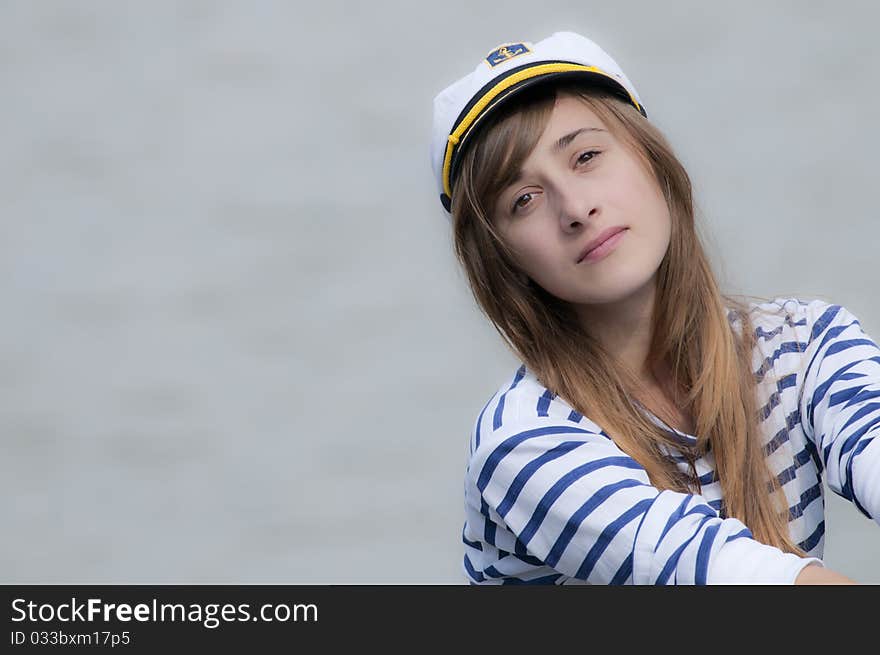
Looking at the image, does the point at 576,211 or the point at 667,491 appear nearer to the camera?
the point at 667,491

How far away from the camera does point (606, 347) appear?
117 centimetres

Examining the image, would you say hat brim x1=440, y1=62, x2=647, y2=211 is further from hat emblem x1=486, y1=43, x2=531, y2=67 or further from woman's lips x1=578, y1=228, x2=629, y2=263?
woman's lips x1=578, y1=228, x2=629, y2=263

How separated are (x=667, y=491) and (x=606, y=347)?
27 cm

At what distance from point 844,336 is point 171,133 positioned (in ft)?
5.13

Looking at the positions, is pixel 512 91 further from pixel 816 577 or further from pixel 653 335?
pixel 816 577

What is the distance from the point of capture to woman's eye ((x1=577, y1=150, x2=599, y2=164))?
43.3 inches

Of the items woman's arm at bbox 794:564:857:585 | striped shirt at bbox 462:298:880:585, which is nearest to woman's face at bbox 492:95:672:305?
striped shirt at bbox 462:298:880:585

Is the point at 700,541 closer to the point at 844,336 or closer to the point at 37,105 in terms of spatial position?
the point at 844,336

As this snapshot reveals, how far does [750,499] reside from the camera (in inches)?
42.3

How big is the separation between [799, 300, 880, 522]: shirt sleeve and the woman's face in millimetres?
186

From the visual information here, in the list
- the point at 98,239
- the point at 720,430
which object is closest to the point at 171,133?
the point at 98,239

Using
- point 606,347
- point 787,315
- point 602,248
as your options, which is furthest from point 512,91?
point 787,315
